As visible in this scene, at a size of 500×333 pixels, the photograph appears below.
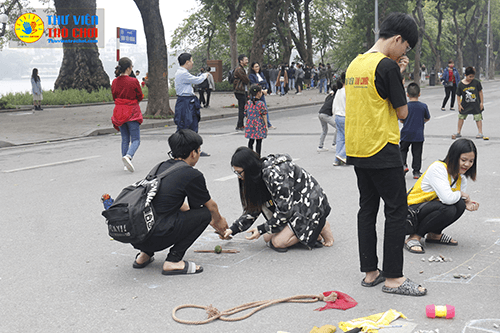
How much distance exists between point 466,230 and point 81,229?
3945 mm

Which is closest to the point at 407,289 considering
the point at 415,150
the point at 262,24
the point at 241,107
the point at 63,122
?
the point at 415,150

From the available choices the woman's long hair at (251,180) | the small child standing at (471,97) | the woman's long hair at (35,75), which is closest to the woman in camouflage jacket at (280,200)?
the woman's long hair at (251,180)

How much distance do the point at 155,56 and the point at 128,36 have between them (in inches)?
102

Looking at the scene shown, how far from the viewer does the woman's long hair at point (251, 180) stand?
15.7ft

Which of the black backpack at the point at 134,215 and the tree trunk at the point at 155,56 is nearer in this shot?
the black backpack at the point at 134,215

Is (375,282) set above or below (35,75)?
below

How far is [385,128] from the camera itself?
3850 millimetres

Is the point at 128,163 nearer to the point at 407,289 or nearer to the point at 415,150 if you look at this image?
the point at 415,150

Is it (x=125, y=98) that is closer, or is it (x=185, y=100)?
(x=125, y=98)

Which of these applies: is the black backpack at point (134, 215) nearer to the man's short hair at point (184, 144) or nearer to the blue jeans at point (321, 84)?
the man's short hair at point (184, 144)

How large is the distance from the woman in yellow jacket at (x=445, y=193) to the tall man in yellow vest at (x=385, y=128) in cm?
104

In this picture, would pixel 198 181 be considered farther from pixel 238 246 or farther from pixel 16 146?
pixel 16 146

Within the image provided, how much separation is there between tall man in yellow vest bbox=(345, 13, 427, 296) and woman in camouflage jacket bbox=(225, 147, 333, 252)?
92 cm

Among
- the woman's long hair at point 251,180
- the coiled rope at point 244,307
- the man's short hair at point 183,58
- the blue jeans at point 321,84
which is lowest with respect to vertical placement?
the coiled rope at point 244,307
